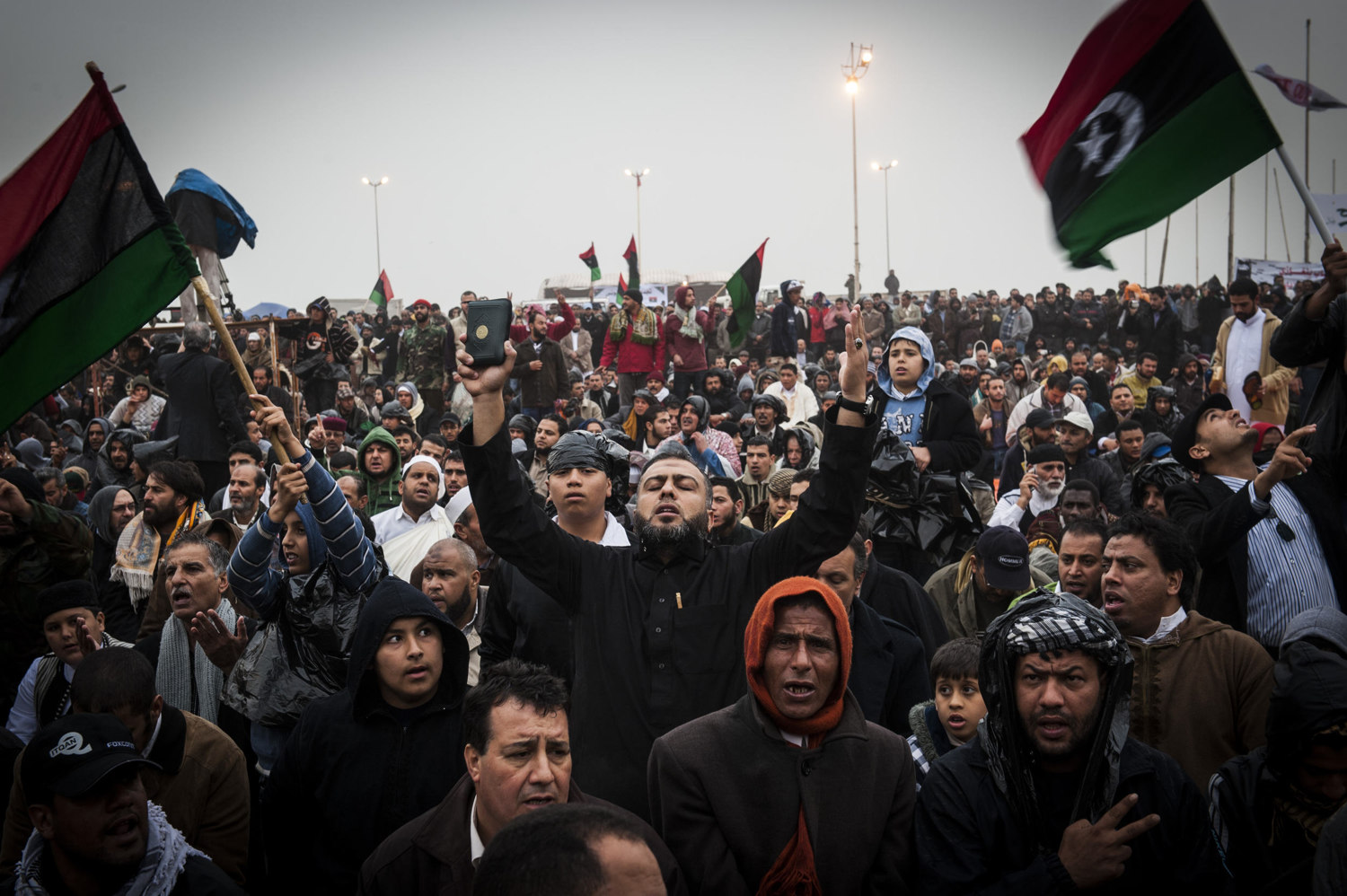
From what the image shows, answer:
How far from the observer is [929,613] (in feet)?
16.3

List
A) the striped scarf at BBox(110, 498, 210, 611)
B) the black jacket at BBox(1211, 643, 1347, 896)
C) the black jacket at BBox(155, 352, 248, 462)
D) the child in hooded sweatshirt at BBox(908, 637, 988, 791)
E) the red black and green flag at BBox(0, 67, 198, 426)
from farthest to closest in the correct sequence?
the black jacket at BBox(155, 352, 248, 462), the striped scarf at BBox(110, 498, 210, 611), the red black and green flag at BBox(0, 67, 198, 426), the child in hooded sweatshirt at BBox(908, 637, 988, 791), the black jacket at BBox(1211, 643, 1347, 896)

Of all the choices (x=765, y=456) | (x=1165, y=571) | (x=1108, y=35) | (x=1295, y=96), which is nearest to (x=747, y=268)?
(x=765, y=456)

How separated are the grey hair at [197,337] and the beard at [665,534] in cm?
727

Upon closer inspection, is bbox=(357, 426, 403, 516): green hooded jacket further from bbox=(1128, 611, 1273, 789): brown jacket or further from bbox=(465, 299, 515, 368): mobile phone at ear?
bbox=(1128, 611, 1273, 789): brown jacket

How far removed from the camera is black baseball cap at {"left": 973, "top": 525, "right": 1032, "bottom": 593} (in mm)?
5176

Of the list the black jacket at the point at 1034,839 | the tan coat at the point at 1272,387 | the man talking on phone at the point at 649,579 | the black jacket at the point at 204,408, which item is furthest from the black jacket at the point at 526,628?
the tan coat at the point at 1272,387

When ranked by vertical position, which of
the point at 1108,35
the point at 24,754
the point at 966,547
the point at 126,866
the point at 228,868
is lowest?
the point at 228,868

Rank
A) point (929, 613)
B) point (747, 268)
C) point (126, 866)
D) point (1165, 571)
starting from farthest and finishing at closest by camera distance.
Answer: point (747, 268) < point (929, 613) < point (1165, 571) < point (126, 866)

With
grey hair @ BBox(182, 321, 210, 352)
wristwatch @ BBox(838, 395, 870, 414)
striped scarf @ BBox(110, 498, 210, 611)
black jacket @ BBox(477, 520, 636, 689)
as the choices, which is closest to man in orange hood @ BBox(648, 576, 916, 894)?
wristwatch @ BBox(838, 395, 870, 414)

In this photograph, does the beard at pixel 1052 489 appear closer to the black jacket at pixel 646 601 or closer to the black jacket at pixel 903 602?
the black jacket at pixel 903 602

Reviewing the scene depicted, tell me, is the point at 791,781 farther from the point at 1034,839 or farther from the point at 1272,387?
the point at 1272,387

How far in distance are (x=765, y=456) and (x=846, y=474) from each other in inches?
214

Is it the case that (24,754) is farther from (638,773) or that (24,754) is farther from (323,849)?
(638,773)

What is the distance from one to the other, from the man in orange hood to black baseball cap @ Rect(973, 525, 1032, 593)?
2.27 m
